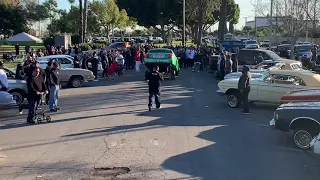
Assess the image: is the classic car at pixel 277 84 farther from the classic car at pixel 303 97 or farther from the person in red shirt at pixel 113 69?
the person in red shirt at pixel 113 69

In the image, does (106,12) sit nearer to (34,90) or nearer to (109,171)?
(34,90)

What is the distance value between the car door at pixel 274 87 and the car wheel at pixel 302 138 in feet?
16.1

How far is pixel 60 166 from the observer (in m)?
8.30

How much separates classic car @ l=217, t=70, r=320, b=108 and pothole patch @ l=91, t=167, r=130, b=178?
7909 mm

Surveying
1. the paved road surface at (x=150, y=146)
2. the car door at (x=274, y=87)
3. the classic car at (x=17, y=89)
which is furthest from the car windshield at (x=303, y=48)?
the classic car at (x=17, y=89)

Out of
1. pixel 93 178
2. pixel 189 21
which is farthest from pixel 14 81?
pixel 189 21

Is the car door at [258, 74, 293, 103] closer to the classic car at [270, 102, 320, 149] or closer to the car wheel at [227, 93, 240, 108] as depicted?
the car wheel at [227, 93, 240, 108]

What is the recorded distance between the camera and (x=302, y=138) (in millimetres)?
9922

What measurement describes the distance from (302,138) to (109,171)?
4.52 meters

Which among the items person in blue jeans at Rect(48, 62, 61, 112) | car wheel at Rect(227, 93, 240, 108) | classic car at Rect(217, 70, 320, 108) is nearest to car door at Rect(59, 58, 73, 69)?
person in blue jeans at Rect(48, 62, 61, 112)

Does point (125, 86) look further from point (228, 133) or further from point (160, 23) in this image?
point (160, 23)

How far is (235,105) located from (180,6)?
54.7 meters

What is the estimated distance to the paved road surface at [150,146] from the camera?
7969mm

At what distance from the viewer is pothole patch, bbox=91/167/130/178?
7820 mm
